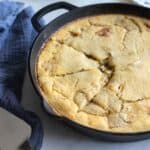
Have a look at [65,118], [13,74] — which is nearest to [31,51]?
[13,74]

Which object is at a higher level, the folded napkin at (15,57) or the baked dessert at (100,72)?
the baked dessert at (100,72)

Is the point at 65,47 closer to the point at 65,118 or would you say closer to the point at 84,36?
the point at 84,36

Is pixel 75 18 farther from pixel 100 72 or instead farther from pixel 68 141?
pixel 68 141

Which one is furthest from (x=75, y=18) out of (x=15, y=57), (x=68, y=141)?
(x=68, y=141)

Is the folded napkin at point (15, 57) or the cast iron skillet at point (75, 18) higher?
the cast iron skillet at point (75, 18)

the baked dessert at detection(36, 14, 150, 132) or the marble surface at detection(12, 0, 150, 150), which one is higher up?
the baked dessert at detection(36, 14, 150, 132)
